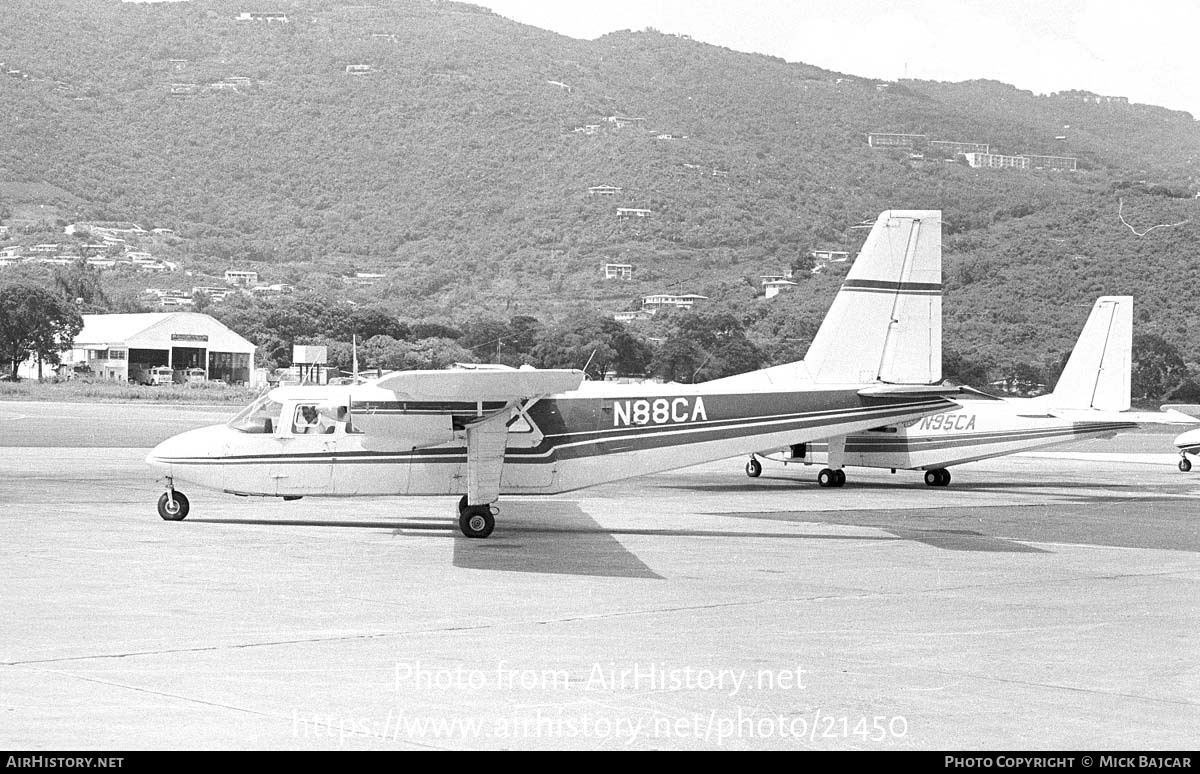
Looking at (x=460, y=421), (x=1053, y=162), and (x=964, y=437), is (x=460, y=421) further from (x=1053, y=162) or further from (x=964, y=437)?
(x=1053, y=162)

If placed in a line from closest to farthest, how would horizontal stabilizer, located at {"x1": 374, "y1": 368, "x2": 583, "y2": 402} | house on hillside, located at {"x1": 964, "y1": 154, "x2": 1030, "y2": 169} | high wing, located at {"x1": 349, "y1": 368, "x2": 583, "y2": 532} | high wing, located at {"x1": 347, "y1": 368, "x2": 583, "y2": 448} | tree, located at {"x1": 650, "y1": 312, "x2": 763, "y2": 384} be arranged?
1. horizontal stabilizer, located at {"x1": 374, "y1": 368, "x2": 583, "y2": 402}
2. high wing, located at {"x1": 347, "y1": 368, "x2": 583, "y2": 448}
3. high wing, located at {"x1": 349, "y1": 368, "x2": 583, "y2": 532}
4. tree, located at {"x1": 650, "y1": 312, "x2": 763, "y2": 384}
5. house on hillside, located at {"x1": 964, "y1": 154, "x2": 1030, "y2": 169}

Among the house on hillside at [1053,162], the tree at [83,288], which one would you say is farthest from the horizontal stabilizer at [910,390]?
the house on hillside at [1053,162]

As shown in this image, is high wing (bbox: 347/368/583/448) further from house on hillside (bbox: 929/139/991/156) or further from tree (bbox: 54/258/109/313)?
house on hillside (bbox: 929/139/991/156)

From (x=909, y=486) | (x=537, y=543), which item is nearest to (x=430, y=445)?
(x=537, y=543)

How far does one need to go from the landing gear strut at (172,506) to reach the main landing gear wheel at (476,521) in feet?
14.3

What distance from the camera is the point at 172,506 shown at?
20.7 m

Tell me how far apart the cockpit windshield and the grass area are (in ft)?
194

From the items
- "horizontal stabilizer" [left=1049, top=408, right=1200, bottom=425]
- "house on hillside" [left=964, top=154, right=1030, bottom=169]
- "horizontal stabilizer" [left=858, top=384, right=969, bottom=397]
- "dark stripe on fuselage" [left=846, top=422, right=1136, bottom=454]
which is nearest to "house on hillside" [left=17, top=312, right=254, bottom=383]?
"dark stripe on fuselage" [left=846, top=422, right=1136, bottom=454]

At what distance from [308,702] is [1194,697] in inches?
223

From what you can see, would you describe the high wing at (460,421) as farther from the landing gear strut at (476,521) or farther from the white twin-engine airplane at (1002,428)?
the white twin-engine airplane at (1002,428)

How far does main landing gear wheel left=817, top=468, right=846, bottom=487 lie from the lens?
31.3 metres

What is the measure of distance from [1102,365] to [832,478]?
22.9 ft

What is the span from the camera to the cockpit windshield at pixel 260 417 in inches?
810

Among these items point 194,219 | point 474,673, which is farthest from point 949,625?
point 194,219
